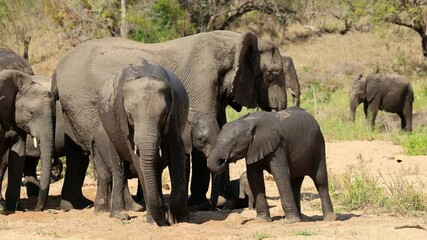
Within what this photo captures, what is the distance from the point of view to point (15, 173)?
10875 millimetres

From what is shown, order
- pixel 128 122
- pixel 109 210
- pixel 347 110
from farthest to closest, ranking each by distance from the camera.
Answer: pixel 347 110, pixel 109 210, pixel 128 122

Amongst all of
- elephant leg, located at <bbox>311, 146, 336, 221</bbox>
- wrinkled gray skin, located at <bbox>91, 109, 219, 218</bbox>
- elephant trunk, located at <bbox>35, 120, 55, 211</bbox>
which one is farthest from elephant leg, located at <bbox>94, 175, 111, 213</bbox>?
elephant leg, located at <bbox>311, 146, 336, 221</bbox>

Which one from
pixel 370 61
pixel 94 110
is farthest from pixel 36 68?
pixel 94 110

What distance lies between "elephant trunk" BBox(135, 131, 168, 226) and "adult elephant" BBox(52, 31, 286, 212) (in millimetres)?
1976

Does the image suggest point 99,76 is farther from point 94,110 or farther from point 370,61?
point 370,61

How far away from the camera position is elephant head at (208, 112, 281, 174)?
887 cm

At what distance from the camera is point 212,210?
10.5m

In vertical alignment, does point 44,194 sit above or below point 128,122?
below

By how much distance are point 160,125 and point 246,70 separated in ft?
10.2

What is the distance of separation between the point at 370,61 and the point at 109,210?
68.5 feet

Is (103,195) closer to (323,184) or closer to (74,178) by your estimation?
(74,178)

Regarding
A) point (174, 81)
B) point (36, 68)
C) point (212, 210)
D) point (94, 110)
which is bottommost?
point (36, 68)

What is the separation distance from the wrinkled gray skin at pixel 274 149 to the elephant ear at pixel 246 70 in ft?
6.91

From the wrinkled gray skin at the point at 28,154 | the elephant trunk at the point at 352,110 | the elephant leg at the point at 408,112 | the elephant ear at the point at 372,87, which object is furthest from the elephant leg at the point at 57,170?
the elephant ear at the point at 372,87
